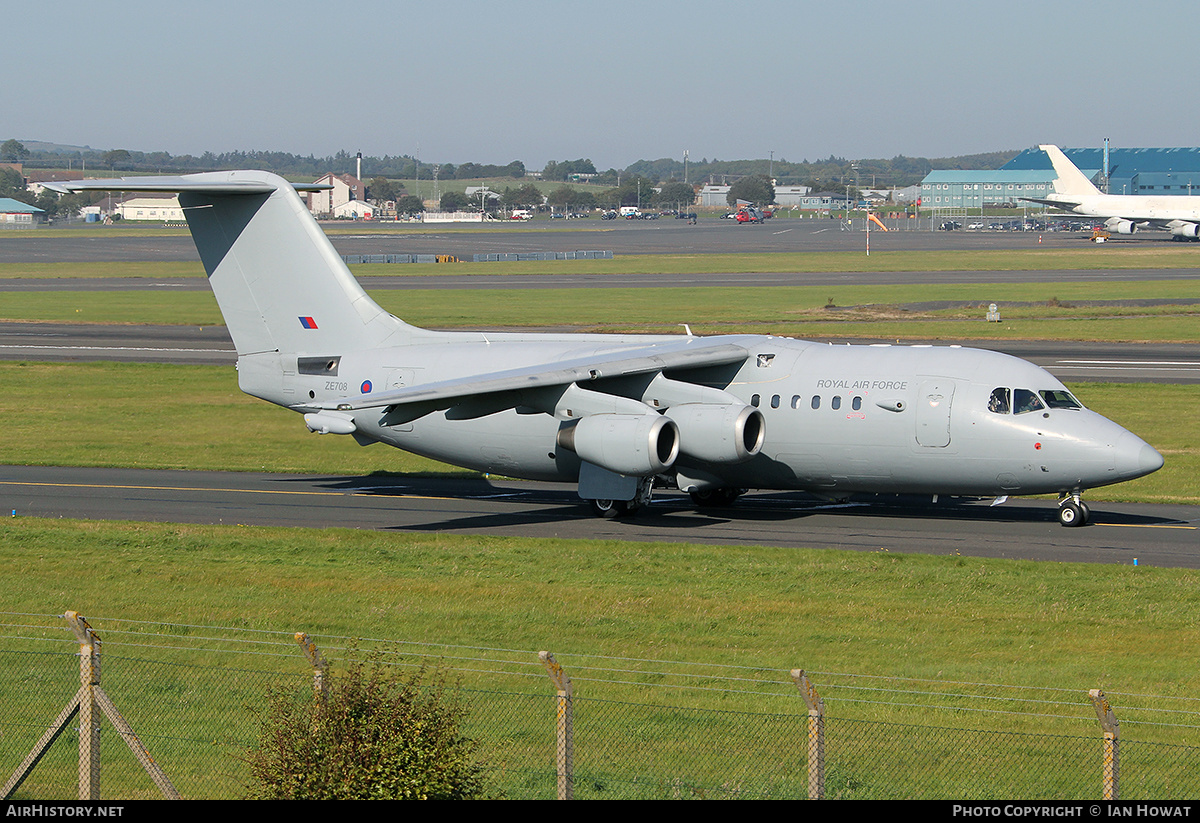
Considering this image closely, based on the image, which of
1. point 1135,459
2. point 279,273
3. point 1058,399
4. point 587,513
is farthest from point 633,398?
point 1135,459

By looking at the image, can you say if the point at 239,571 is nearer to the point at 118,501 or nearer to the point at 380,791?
the point at 118,501

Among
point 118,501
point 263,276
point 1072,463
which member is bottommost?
point 118,501

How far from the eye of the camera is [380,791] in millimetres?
10359

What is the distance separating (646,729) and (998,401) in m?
13.8

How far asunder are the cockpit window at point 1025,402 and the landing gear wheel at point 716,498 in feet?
21.1

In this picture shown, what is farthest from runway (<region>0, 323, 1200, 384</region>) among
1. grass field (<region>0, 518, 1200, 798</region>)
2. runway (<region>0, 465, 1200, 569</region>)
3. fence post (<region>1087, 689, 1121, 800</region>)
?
fence post (<region>1087, 689, 1121, 800</region>)

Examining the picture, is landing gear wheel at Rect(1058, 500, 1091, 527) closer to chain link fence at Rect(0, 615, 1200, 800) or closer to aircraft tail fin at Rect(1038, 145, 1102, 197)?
chain link fence at Rect(0, 615, 1200, 800)

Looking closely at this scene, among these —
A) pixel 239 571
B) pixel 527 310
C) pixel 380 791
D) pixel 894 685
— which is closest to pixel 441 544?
pixel 239 571

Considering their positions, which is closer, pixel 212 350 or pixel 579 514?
pixel 579 514

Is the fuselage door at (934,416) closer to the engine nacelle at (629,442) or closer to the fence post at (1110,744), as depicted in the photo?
the engine nacelle at (629,442)

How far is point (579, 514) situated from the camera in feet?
95.9

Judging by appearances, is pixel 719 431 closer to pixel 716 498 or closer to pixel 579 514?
pixel 716 498

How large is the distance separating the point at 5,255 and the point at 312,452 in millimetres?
114990
